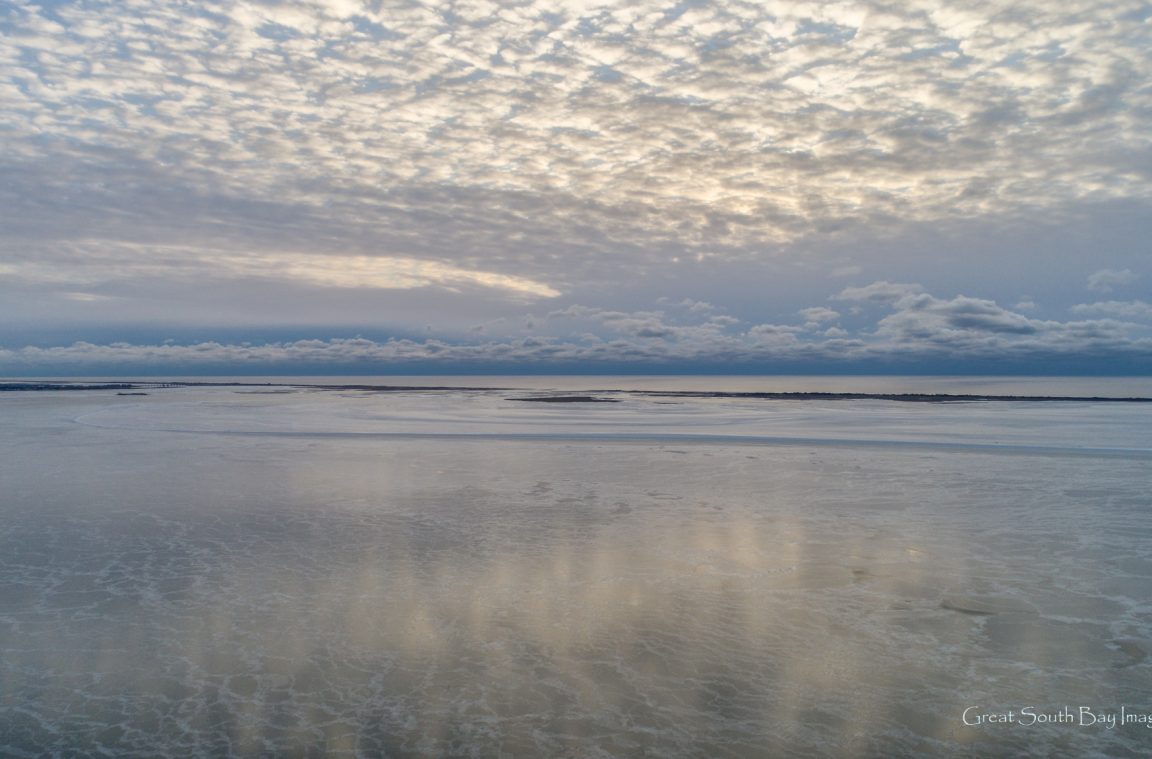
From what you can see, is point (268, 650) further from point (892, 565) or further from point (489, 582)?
point (892, 565)

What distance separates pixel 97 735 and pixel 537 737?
11.1 feet

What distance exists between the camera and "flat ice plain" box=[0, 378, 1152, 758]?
584cm

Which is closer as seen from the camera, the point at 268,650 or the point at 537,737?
the point at 537,737

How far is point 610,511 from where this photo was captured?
46.7ft

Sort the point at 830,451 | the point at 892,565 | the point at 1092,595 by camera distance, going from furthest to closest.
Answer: the point at 830,451, the point at 892,565, the point at 1092,595

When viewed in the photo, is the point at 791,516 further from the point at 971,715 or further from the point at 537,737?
the point at 537,737

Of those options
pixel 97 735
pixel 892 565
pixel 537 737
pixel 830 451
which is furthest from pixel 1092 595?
pixel 830 451

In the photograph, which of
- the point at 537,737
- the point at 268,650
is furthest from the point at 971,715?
the point at 268,650

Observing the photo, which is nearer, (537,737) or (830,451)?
(537,737)

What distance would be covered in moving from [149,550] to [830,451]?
65.9 feet

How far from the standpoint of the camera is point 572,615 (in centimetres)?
830

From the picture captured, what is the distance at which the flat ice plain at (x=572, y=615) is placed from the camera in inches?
230

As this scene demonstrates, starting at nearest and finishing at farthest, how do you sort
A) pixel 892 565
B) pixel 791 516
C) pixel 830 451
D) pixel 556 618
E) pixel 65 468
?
pixel 556 618, pixel 892 565, pixel 791 516, pixel 65 468, pixel 830 451

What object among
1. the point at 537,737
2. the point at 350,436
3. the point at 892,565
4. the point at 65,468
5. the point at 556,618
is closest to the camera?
the point at 537,737
